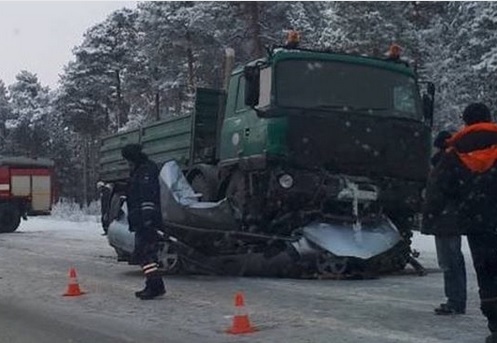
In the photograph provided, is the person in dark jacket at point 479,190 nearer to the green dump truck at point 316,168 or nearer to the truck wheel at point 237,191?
the green dump truck at point 316,168

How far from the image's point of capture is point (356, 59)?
10.7 metres

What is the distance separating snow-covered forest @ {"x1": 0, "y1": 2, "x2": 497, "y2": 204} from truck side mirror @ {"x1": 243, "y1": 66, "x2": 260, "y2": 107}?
12596 mm

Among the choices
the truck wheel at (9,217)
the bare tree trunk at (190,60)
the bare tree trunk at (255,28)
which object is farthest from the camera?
the bare tree trunk at (190,60)

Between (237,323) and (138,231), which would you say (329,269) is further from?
(237,323)

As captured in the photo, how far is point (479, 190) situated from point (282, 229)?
4785 mm

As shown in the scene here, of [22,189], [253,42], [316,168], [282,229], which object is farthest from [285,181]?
[253,42]

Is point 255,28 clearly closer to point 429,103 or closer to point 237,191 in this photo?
point 429,103

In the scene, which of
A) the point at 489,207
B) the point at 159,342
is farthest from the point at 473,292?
the point at 159,342

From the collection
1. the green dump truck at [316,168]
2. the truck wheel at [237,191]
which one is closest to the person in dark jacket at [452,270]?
the green dump truck at [316,168]

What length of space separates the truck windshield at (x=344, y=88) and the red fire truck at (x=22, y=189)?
17776 millimetres

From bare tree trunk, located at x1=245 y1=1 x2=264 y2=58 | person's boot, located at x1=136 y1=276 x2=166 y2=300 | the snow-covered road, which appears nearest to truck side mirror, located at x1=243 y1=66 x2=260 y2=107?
the snow-covered road

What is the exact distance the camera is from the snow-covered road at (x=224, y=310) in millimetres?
6867

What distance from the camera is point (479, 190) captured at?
19.8ft

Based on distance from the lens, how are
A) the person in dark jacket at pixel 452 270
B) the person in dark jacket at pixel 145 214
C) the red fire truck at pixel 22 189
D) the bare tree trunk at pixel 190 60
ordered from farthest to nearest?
Answer: the bare tree trunk at pixel 190 60
the red fire truck at pixel 22 189
the person in dark jacket at pixel 145 214
the person in dark jacket at pixel 452 270
